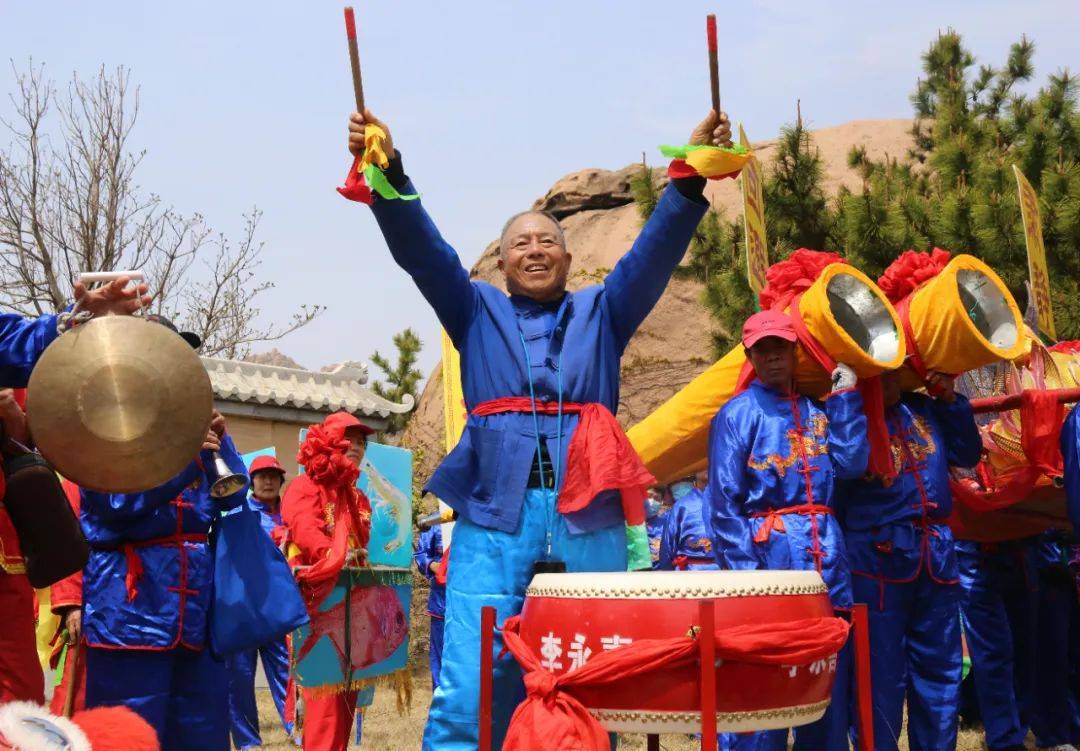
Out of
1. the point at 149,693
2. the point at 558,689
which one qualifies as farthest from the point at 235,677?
the point at 558,689

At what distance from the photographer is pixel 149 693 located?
421 centimetres

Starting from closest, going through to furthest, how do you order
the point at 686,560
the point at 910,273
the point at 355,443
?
the point at 910,273 → the point at 355,443 → the point at 686,560

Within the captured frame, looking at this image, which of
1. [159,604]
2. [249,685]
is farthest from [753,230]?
[249,685]

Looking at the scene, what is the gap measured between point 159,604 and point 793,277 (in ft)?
9.22

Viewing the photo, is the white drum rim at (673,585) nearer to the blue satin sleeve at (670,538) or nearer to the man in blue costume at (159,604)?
the man in blue costume at (159,604)

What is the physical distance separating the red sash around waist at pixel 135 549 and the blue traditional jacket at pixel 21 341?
675mm

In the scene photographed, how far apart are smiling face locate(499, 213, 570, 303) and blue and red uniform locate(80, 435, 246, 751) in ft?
3.79

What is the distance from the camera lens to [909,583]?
533 cm

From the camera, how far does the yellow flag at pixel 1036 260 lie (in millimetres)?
7977

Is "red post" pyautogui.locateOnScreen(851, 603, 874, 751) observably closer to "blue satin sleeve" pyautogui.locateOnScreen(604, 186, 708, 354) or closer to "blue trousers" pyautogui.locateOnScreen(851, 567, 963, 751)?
"blue satin sleeve" pyautogui.locateOnScreen(604, 186, 708, 354)

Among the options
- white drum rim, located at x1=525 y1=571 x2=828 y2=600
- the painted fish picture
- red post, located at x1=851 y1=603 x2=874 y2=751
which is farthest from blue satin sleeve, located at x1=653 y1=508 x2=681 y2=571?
white drum rim, located at x1=525 y1=571 x2=828 y2=600

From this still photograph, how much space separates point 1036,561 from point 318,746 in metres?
4.08

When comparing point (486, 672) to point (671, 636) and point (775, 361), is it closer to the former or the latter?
point (671, 636)

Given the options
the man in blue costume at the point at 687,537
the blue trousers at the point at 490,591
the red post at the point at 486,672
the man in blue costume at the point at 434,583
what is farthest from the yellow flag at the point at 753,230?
the red post at the point at 486,672
